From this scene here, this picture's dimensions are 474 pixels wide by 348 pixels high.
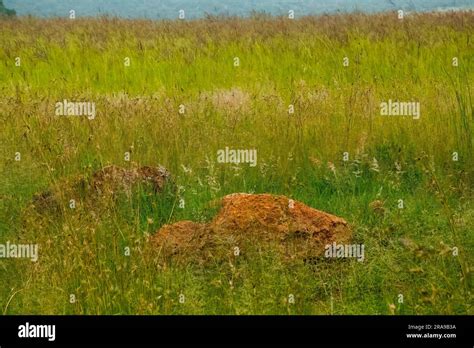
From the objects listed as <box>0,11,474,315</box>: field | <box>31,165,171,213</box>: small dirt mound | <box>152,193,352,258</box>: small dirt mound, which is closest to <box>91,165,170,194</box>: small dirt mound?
<box>31,165,171,213</box>: small dirt mound

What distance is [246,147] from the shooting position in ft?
24.9

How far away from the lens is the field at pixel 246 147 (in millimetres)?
5766

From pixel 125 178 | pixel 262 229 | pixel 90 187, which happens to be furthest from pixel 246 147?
pixel 90 187

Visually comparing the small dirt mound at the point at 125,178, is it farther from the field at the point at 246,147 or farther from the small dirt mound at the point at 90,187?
the field at the point at 246,147

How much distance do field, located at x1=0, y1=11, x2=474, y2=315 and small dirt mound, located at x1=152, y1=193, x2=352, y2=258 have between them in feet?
0.39

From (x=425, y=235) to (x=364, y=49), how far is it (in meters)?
3.81

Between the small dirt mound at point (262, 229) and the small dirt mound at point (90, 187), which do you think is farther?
the small dirt mound at point (90, 187)

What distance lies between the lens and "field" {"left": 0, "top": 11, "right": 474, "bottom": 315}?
5.77 meters

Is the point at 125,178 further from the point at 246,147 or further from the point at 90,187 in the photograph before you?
the point at 246,147

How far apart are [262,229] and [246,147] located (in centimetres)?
149

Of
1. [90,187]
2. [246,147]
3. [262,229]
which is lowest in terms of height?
[262,229]

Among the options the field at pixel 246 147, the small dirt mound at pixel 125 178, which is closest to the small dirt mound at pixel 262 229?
the field at pixel 246 147

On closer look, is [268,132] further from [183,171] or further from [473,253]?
[473,253]

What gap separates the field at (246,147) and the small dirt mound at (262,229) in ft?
0.39
